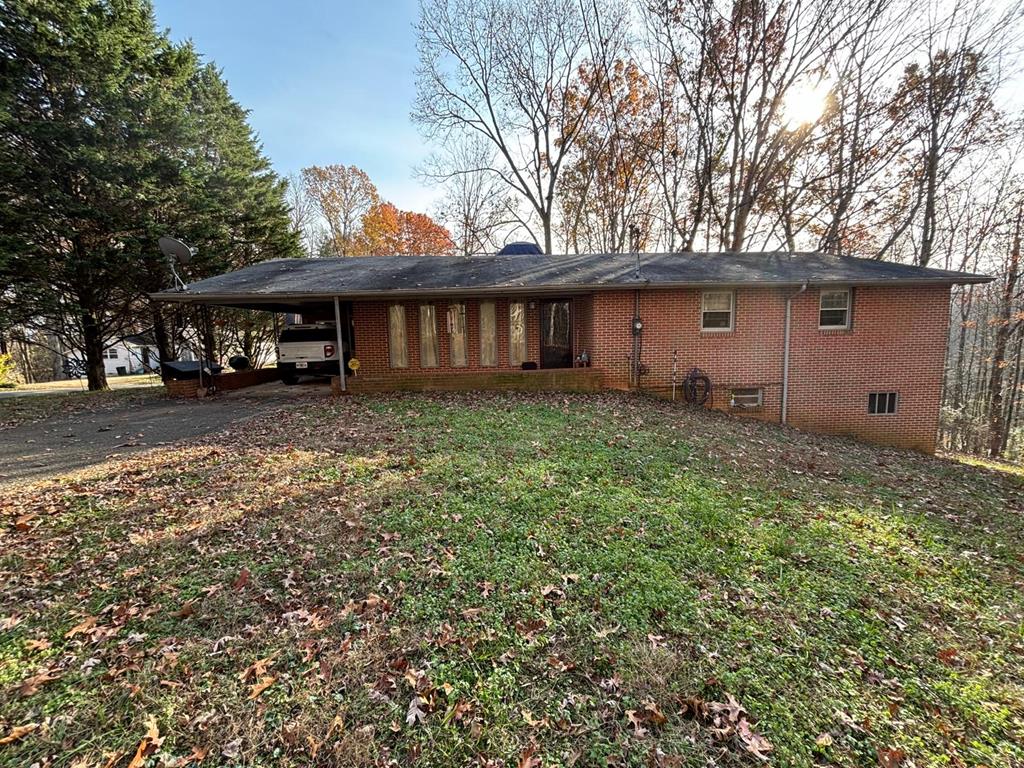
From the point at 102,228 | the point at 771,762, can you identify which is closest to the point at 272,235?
the point at 102,228

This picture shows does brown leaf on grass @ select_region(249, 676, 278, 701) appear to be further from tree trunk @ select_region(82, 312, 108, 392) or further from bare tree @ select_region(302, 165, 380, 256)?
bare tree @ select_region(302, 165, 380, 256)

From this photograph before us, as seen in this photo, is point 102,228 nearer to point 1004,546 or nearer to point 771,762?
point 771,762

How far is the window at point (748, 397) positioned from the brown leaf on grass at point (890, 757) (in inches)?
372

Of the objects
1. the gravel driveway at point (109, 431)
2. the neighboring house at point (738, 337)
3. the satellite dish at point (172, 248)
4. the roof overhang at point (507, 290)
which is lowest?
the gravel driveway at point (109, 431)

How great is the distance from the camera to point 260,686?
2.35 metres

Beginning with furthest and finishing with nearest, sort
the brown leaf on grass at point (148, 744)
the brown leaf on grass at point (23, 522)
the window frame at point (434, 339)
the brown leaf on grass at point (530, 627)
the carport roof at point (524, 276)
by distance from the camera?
the window frame at point (434, 339)
the carport roof at point (524, 276)
the brown leaf on grass at point (23, 522)
the brown leaf on grass at point (530, 627)
the brown leaf on grass at point (148, 744)

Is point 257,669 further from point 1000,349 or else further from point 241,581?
point 1000,349

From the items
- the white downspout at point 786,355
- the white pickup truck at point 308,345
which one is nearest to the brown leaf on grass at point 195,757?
the white pickup truck at point 308,345

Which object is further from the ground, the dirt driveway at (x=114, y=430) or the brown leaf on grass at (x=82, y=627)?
the dirt driveway at (x=114, y=430)

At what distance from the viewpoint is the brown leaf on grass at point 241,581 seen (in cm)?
316

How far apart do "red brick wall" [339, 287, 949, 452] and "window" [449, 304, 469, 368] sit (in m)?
1.16

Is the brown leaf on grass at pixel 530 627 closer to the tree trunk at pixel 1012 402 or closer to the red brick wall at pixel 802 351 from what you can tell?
the red brick wall at pixel 802 351

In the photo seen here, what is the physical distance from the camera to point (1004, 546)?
4.51m

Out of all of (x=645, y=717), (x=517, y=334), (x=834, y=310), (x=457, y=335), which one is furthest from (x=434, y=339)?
(x=834, y=310)
